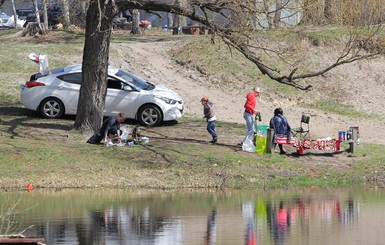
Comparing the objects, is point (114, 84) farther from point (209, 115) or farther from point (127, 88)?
point (209, 115)

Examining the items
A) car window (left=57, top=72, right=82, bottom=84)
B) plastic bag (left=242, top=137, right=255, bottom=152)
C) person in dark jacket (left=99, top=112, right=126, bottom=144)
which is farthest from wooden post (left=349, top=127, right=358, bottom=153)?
car window (left=57, top=72, right=82, bottom=84)

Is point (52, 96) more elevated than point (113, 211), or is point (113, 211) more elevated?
point (52, 96)

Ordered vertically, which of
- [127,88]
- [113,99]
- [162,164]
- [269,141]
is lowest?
[162,164]

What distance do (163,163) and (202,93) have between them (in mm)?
13378

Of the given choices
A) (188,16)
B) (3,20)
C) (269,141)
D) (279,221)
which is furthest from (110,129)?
(3,20)

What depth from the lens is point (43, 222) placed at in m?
20.8

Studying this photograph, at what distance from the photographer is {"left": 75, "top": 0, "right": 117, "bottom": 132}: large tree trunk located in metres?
29.9

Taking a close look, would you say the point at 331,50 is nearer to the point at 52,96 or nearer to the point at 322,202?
the point at 52,96

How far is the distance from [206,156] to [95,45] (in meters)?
4.43

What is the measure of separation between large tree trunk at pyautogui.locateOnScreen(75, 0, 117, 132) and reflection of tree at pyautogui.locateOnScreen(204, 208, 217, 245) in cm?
878

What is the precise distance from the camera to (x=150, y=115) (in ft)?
107

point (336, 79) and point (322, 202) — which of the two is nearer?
point (322, 202)

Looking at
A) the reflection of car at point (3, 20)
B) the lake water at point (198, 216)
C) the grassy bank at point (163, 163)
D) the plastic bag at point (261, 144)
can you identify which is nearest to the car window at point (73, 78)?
the grassy bank at point (163, 163)

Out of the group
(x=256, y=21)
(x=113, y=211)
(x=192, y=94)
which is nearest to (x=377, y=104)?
(x=192, y=94)
